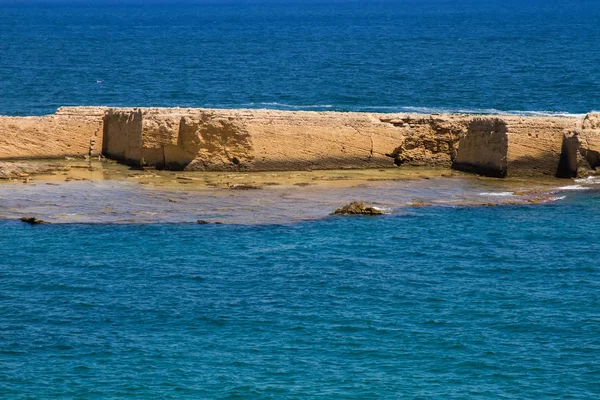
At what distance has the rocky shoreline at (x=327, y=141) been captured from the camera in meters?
29.4

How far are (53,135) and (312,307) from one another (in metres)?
13.4

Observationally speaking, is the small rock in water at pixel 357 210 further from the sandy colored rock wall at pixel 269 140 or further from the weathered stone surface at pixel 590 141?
the weathered stone surface at pixel 590 141

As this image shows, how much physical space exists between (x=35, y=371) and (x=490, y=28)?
100065 millimetres

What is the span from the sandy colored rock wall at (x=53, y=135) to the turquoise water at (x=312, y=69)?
442 inches

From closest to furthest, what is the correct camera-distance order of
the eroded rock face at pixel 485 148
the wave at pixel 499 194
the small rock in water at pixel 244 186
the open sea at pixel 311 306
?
the open sea at pixel 311 306 < the wave at pixel 499 194 < the small rock in water at pixel 244 186 < the eroded rock face at pixel 485 148

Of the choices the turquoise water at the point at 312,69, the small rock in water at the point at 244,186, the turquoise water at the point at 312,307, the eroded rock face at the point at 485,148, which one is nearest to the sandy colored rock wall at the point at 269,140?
the eroded rock face at the point at 485,148

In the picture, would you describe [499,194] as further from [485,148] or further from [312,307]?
[312,307]

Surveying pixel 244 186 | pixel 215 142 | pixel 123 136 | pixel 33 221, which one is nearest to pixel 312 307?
pixel 33 221

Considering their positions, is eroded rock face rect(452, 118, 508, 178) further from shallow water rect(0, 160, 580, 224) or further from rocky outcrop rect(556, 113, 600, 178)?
rocky outcrop rect(556, 113, 600, 178)

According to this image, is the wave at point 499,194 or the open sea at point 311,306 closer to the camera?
the open sea at point 311,306

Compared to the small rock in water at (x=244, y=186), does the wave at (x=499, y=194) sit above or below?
above

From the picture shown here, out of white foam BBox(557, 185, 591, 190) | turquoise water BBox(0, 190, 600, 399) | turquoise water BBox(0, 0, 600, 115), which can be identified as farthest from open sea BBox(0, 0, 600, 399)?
turquoise water BBox(0, 0, 600, 115)

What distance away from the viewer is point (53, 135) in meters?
31.2

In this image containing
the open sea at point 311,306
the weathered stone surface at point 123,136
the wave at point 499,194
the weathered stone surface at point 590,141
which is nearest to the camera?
the open sea at point 311,306
